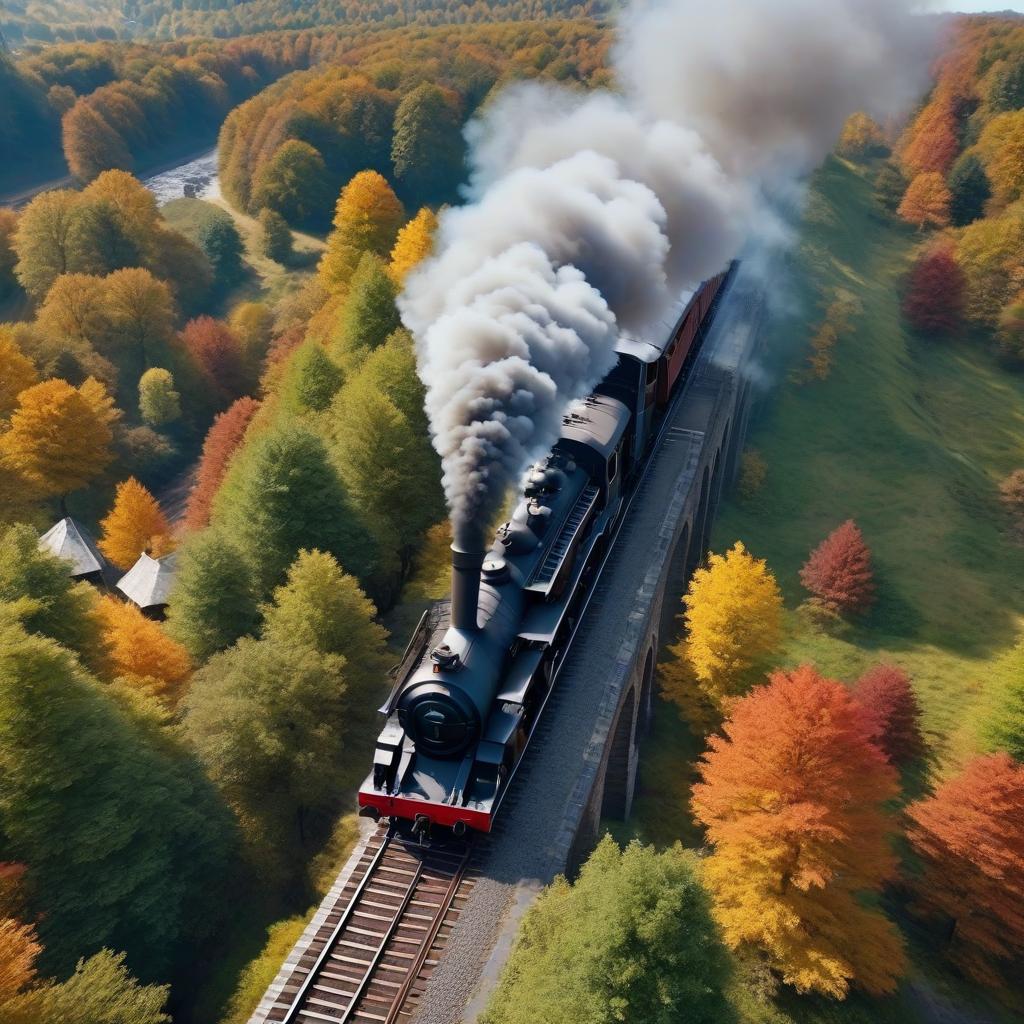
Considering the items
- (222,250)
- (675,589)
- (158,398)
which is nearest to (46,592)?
(675,589)

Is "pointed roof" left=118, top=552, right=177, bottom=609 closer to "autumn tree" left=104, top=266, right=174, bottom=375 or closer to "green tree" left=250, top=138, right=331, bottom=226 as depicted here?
"autumn tree" left=104, top=266, right=174, bottom=375

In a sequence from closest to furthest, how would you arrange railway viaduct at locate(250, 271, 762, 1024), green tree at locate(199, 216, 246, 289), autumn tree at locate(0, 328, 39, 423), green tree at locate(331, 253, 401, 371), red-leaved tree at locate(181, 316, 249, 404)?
railway viaduct at locate(250, 271, 762, 1024) → green tree at locate(331, 253, 401, 371) → autumn tree at locate(0, 328, 39, 423) → red-leaved tree at locate(181, 316, 249, 404) → green tree at locate(199, 216, 246, 289)

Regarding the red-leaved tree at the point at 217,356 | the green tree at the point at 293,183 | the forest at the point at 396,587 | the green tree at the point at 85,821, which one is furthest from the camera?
the green tree at the point at 293,183

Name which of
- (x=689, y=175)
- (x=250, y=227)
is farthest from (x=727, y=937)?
(x=250, y=227)

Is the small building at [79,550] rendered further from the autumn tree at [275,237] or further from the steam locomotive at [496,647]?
the autumn tree at [275,237]

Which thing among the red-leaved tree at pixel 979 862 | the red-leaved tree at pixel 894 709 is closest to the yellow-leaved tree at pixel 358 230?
the red-leaved tree at pixel 894 709

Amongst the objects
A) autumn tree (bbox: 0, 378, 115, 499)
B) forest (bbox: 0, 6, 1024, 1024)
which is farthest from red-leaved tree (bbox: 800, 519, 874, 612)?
autumn tree (bbox: 0, 378, 115, 499)
